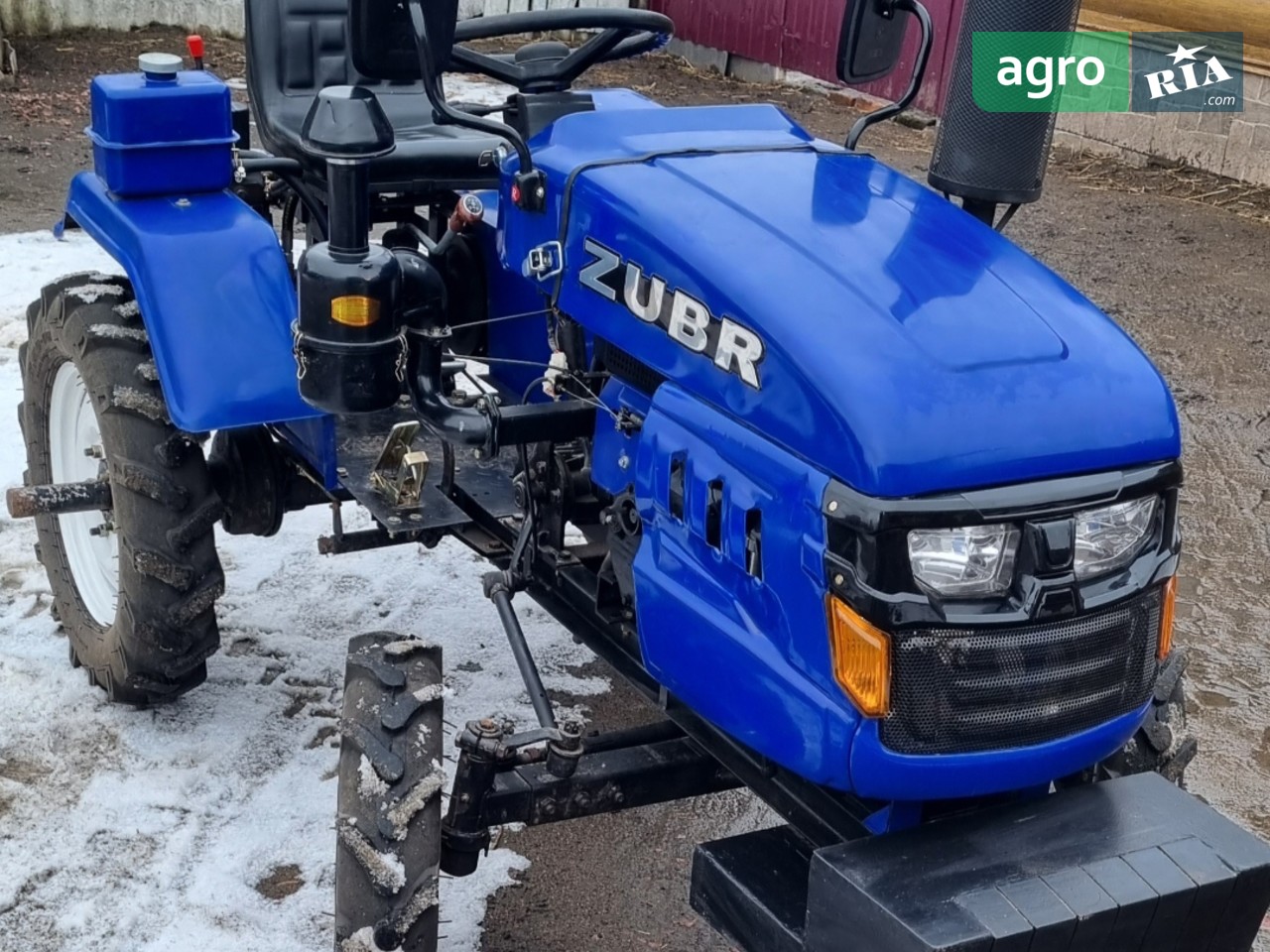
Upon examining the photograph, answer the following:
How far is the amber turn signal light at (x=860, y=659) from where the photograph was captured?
2.09 metres

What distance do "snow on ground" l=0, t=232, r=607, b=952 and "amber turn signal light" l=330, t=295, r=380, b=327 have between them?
1.09 m

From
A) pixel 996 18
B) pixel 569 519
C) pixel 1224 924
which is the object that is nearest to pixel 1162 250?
pixel 996 18

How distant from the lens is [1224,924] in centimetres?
214

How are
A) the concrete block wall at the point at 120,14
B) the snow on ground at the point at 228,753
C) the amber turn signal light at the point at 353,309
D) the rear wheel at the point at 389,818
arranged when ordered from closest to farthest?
1. the rear wheel at the point at 389,818
2. the amber turn signal light at the point at 353,309
3. the snow on ground at the point at 228,753
4. the concrete block wall at the point at 120,14

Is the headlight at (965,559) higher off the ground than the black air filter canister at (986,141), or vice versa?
the black air filter canister at (986,141)

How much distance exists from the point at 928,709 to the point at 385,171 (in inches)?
82.6

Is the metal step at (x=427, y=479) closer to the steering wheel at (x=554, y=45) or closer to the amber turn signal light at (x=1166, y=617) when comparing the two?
the steering wheel at (x=554, y=45)

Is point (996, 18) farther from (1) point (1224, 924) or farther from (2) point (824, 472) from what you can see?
(1) point (1224, 924)

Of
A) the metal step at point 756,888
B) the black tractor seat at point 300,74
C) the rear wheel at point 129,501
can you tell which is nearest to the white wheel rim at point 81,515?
the rear wheel at point 129,501

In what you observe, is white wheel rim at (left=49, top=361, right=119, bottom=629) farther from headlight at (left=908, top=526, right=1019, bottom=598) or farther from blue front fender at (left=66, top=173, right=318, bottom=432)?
headlight at (left=908, top=526, right=1019, bottom=598)

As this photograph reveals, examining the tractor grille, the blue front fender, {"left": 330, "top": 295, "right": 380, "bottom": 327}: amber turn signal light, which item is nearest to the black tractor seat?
the blue front fender

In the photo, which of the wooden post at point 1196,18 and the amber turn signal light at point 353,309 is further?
the wooden post at point 1196,18

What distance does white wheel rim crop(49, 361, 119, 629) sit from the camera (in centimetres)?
362

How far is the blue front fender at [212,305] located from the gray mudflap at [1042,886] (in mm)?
1350
